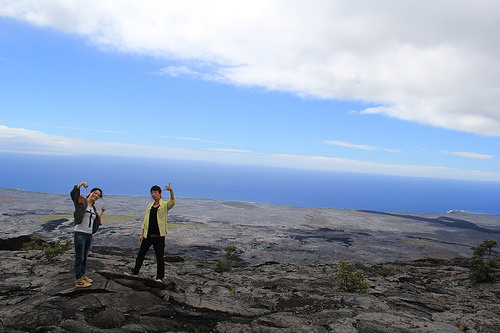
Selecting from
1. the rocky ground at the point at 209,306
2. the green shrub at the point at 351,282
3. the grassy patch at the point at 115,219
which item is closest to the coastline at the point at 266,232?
the grassy patch at the point at 115,219

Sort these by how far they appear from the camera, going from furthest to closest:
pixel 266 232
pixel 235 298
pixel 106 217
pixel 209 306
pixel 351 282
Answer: pixel 106 217 < pixel 266 232 < pixel 351 282 < pixel 235 298 < pixel 209 306

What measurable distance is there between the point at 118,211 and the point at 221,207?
22092 mm

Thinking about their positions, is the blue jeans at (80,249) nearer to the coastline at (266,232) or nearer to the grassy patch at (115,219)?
the coastline at (266,232)

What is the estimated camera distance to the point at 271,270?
1867cm

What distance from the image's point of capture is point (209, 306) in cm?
846

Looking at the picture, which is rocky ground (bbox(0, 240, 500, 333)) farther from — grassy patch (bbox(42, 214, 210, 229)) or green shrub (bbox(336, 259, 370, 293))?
grassy patch (bbox(42, 214, 210, 229))

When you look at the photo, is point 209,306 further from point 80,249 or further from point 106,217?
point 106,217

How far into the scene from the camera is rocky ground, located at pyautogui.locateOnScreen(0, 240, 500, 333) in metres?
7.01

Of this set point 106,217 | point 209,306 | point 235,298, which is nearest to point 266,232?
point 106,217

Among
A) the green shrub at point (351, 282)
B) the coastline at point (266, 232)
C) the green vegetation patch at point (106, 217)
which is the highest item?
the green shrub at point (351, 282)

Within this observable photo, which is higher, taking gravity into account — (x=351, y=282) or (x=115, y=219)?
(x=351, y=282)

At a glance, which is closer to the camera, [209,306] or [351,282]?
[209,306]

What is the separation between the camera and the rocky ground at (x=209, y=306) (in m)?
7.01

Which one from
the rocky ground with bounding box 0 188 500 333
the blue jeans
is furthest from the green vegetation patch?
the blue jeans
